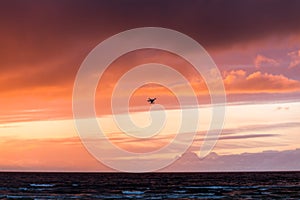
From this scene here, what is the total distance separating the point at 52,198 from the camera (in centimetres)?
8281

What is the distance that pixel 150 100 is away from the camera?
189ft

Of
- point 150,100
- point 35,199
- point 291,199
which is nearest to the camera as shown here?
point 150,100

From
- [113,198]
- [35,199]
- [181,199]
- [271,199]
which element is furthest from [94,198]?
[271,199]

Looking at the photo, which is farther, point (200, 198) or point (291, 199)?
point (200, 198)

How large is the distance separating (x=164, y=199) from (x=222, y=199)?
29.7 feet

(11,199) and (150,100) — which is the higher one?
(150,100)

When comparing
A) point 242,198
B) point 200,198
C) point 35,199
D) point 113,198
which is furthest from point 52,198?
point 242,198

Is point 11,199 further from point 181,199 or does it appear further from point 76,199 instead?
point 181,199

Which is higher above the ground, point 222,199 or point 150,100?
point 150,100

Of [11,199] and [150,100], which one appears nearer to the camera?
[150,100]

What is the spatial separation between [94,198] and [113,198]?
3.04m

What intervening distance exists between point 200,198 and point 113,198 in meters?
14.0

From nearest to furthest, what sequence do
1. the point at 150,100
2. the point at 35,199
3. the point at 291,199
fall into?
the point at 150,100 → the point at 291,199 → the point at 35,199

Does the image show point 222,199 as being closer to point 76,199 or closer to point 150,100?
point 76,199
